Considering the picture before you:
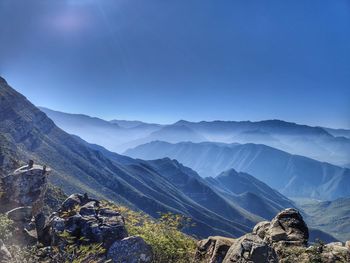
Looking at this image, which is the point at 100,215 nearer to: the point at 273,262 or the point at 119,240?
the point at 119,240

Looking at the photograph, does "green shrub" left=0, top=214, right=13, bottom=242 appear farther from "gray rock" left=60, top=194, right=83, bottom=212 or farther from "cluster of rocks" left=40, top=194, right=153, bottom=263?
"gray rock" left=60, top=194, right=83, bottom=212

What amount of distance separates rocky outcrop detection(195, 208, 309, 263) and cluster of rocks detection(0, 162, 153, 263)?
154 inches

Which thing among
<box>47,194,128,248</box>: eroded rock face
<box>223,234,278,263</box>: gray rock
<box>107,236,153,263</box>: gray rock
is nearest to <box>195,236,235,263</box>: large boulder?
<box>223,234,278,263</box>: gray rock

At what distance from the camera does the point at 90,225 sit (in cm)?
2567

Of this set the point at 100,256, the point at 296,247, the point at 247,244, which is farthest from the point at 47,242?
the point at 296,247

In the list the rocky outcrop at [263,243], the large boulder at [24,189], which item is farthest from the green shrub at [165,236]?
the large boulder at [24,189]

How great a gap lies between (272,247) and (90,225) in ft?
38.9

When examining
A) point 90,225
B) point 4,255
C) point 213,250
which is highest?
point 213,250

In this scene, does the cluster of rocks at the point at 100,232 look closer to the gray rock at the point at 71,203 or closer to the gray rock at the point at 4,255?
the gray rock at the point at 71,203

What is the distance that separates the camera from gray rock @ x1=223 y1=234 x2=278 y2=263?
18.8 metres

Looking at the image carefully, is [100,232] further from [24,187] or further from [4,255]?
[24,187]

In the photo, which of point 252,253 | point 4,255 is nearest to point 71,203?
point 4,255

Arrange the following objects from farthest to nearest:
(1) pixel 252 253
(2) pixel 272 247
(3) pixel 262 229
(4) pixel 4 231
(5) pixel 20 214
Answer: (5) pixel 20 214, (3) pixel 262 229, (4) pixel 4 231, (2) pixel 272 247, (1) pixel 252 253

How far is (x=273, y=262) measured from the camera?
62.1ft
